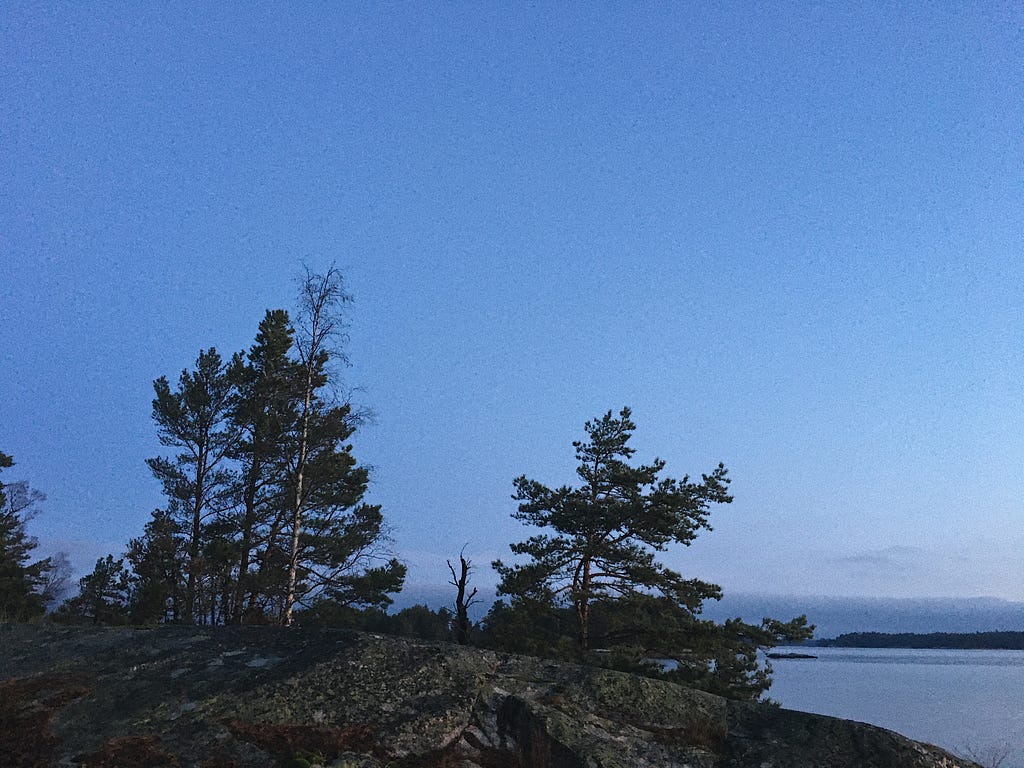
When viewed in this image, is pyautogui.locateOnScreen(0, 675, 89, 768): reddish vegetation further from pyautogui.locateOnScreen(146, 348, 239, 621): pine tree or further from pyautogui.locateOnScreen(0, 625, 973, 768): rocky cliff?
pyautogui.locateOnScreen(146, 348, 239, 621): pine tree

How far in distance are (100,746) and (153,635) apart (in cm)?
339

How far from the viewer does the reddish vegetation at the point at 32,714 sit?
299 inches

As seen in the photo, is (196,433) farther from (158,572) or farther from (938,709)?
(938,709)

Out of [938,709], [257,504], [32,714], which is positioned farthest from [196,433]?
[938,709]

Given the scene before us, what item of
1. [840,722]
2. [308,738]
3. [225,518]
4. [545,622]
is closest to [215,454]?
[225,518]

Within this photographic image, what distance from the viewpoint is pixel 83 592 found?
2808 cm

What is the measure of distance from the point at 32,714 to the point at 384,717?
4080 mm

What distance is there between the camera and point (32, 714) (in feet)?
27.8

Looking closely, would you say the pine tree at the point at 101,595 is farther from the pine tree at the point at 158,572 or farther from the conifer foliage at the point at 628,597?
the conifer foliage at the point at 628,597

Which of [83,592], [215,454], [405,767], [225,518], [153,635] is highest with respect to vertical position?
[215,454]

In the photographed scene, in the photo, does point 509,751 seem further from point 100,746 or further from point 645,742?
point 100,746

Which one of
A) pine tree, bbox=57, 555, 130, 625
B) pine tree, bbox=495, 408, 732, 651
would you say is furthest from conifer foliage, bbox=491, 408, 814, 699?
pine tree, bbox=57, 555, 130, 625

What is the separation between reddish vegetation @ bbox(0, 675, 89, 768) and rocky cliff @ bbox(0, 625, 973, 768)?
2cm

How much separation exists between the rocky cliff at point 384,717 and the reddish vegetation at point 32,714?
0.02 m
